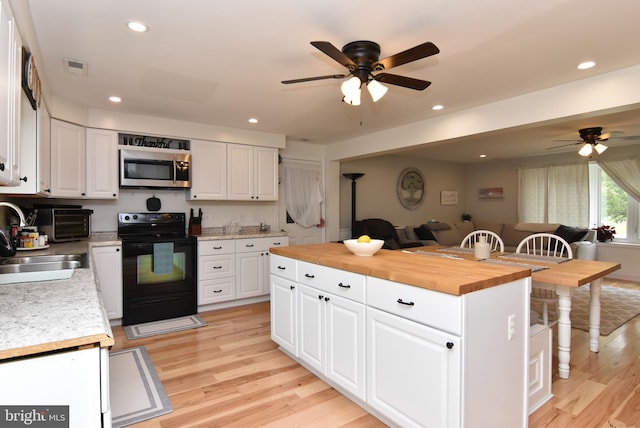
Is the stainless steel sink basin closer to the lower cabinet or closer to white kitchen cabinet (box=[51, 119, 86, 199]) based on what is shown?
white kitchen cabinet (box=[51, 119, 86, 199])

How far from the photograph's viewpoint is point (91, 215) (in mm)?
4031

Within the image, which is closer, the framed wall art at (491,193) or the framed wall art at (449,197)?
the framed wall art at (491,193)

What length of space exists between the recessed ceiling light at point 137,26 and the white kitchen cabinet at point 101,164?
2.11 metres


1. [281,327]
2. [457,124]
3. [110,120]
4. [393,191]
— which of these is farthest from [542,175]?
[110,120]

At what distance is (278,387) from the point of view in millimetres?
2463

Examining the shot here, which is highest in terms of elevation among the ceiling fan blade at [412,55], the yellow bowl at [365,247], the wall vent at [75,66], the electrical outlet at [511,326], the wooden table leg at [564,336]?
the wall vent at [75,66]

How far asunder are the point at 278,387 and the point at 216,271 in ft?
6.88

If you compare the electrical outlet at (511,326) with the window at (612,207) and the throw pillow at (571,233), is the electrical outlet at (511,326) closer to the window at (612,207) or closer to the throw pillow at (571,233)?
the throw pillow at (571,233)

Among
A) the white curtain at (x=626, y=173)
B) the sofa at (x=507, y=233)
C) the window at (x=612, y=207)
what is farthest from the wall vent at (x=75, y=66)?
the window at (x=612, y=207)

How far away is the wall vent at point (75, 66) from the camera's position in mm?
2541

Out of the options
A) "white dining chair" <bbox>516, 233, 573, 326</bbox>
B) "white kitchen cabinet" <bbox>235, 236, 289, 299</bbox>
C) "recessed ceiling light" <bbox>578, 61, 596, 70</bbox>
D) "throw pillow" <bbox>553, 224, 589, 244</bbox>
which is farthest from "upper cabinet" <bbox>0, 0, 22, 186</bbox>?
"throw pillow" <bbox>553, 224, 589, 244</bbox>

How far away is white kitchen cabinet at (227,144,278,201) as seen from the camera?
4609 mm

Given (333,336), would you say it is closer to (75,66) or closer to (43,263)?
(43,263)

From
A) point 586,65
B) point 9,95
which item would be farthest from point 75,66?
point 586,65
